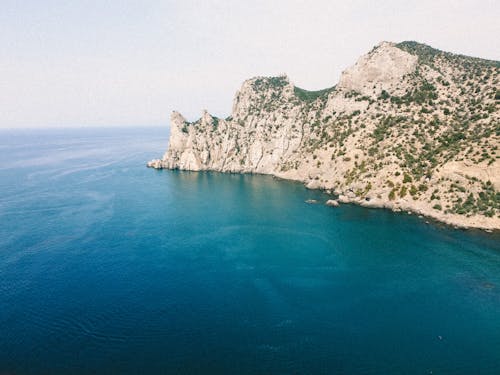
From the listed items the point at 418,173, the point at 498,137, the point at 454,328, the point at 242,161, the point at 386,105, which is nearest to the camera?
the point at 454,328

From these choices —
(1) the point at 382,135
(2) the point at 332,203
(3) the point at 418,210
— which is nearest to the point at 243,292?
(2) the point at 332,203

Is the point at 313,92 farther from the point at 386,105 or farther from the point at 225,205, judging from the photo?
the point at 225,205

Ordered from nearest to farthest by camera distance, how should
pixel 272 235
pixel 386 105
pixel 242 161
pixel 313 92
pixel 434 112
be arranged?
pixel 272 235
pixel 434 112
pixel 386 105
pixel 242 161
pixel 313 92

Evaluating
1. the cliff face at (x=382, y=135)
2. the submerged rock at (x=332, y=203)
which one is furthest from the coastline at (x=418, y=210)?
the submerged rock at (x=332, y=203)

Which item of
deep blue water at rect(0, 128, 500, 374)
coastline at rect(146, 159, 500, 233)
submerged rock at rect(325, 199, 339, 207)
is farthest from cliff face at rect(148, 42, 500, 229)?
deep blue water at rect(0, 128, 500, 374)

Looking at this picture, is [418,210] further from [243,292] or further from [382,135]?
[243,292]

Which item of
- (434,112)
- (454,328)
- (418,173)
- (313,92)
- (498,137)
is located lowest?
(454,328)

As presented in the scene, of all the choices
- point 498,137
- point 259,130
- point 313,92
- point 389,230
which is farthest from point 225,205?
point 313,92

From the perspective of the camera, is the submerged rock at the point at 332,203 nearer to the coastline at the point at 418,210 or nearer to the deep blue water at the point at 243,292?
the deep blue water at the point at 243,292
